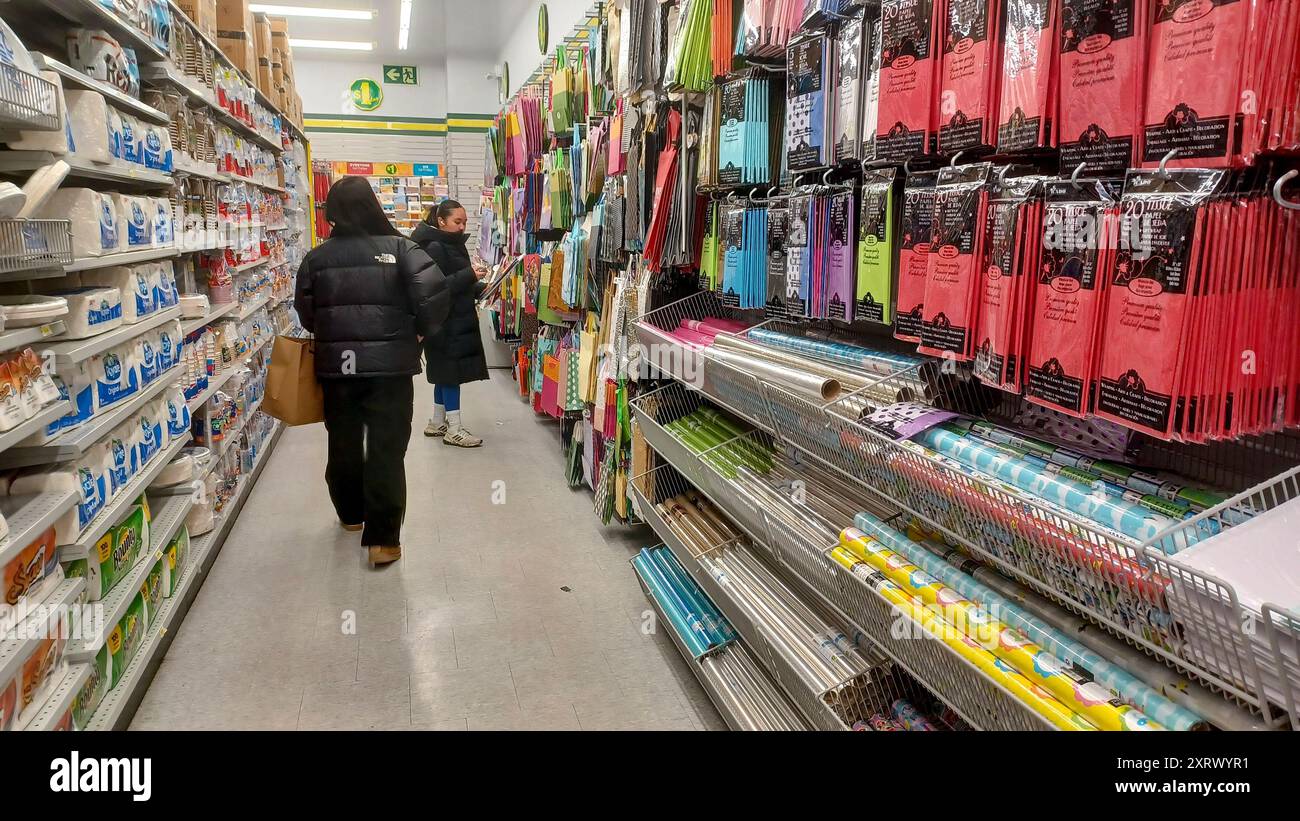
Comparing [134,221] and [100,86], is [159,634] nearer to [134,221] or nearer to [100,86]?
[134,221]

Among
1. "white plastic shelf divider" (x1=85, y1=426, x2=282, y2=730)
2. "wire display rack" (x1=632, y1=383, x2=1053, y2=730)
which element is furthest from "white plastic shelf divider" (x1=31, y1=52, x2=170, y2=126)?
"wire display rack" (x1=632, y1=383, x2=1053, y2=730)

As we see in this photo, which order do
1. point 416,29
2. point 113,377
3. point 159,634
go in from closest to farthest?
point 113,377 → point 159,634 → point 416,29

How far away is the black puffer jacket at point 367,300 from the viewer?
369cm

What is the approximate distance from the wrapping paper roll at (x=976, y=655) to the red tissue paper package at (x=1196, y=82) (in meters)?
0.76

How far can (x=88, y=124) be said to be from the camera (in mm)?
2516

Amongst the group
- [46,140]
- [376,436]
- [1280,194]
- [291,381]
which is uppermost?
[46,140]

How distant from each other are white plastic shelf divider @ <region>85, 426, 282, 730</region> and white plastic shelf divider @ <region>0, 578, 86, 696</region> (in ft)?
1.42

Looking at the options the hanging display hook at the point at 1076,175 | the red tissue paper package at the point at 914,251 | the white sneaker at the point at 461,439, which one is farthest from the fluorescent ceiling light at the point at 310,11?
the hanging display hook at the point at 1076,175

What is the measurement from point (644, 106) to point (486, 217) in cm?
669

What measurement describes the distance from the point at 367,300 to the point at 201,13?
1.96 meters

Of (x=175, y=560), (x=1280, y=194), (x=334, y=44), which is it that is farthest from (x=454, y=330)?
(x=334, y=44)

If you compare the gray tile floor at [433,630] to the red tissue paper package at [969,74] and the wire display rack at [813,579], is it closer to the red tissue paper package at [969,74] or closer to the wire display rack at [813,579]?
the wire display rack at [813,579]

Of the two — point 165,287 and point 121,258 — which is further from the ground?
point 121,258
